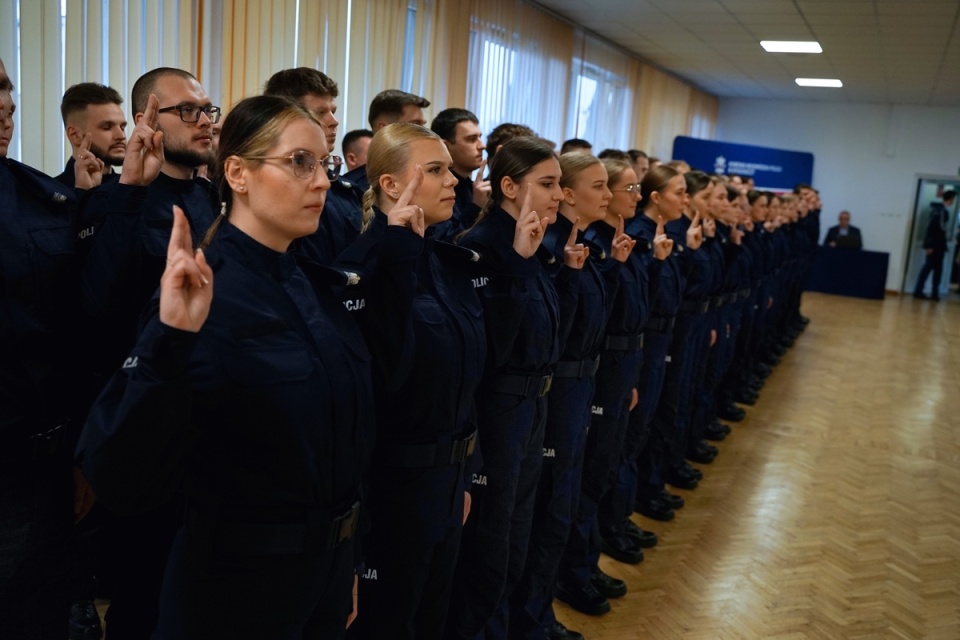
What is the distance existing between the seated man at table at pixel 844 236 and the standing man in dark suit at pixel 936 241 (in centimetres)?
117

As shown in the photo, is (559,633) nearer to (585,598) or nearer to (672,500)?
(585,598)

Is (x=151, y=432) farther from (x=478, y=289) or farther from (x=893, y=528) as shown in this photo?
(x=893, y=528)

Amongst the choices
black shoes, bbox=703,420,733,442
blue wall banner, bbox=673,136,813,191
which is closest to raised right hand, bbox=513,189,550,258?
black shoes, bbox=703,420,733,442

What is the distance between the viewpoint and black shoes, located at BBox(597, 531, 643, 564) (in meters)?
3.91

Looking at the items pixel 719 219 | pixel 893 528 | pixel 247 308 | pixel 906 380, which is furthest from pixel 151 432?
pixel 906 380

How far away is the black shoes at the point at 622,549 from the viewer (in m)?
3.91

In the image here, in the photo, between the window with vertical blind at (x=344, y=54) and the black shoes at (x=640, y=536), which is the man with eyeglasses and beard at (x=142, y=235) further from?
the black shoes at (x=640, y=536)

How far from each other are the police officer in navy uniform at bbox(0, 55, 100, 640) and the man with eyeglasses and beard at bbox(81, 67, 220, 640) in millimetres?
82

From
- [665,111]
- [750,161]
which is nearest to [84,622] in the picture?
[665,111]

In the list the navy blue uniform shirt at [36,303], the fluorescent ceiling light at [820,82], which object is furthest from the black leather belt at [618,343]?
the fluorescent ceiling light at [820,82]

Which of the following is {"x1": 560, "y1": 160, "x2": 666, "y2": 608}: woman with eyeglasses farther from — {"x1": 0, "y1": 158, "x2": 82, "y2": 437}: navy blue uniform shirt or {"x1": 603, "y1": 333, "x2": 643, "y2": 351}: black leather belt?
{"x1": 0, "y1": 158, "x2": 82, "y2": 437}: navy blue uniform shirt

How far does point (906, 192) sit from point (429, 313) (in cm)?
1607

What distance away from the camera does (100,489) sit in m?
1.38

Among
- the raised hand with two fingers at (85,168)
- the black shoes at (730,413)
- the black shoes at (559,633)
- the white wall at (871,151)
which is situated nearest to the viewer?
the raised hand with two fingers at (85,168)
